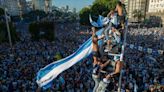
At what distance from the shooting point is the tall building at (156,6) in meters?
111

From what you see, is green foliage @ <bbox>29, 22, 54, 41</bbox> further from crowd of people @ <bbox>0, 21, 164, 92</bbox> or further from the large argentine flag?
the large argentine flag

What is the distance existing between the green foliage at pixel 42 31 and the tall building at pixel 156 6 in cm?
7935

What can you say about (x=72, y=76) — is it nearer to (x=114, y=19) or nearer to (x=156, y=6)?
(x=114, y=19)

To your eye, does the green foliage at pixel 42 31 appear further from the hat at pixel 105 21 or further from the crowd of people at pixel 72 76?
the hat at pixel 105 21

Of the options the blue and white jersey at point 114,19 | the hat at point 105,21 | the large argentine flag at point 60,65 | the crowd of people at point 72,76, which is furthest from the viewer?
the crowd of people at point 72,76

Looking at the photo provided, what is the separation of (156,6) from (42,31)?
84.8 m

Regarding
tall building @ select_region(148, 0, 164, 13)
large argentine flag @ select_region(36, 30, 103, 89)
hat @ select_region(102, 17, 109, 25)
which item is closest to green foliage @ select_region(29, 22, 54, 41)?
large argentine flag @ select_region(36, 30, 103, 89)

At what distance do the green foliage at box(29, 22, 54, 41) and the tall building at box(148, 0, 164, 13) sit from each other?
7935cm

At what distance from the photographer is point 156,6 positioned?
115 m

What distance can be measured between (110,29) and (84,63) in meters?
13.8

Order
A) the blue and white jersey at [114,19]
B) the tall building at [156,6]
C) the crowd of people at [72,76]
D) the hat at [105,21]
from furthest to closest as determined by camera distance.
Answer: the tall building at [156,6] < the crowd of people at [72,76] < the hat at [105,21] < the blue and white jersey at [114,19]

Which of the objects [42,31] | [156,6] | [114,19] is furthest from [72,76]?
[156,6]

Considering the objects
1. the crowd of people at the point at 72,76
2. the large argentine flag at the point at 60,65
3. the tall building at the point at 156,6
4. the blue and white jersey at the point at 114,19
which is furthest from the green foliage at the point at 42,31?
the tall building at the point at 156,6

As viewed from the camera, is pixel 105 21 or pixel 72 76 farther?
pixel 72 76
